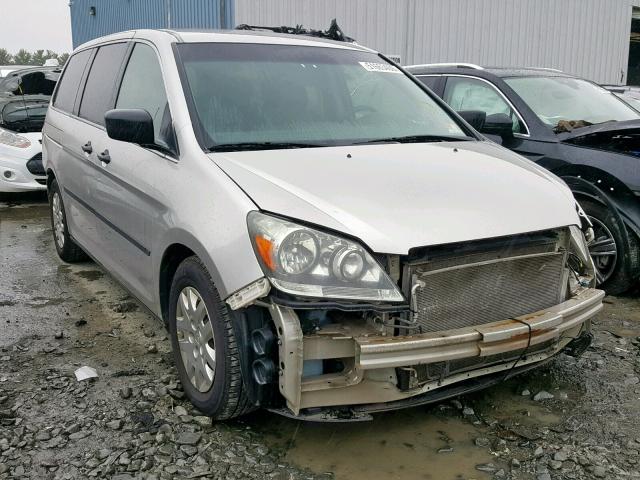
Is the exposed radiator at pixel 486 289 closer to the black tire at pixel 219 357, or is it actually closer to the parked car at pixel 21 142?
the black tire at pixel 219 357

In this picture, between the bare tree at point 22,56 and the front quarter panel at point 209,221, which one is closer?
the front quarter panel at point 209,221

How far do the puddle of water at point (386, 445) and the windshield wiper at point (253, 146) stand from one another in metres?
1.26

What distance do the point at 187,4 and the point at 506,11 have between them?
8.25 m

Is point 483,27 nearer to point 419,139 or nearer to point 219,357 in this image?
point 419,139

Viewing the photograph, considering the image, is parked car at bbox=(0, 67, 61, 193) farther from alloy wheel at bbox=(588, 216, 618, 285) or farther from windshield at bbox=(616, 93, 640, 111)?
windshield at bbox=(616, 93, 640, 111)

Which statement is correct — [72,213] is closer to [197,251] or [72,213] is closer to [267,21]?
[197,251]

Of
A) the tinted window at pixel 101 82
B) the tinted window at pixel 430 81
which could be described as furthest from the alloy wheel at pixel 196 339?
the tinted window at pixel 430 81

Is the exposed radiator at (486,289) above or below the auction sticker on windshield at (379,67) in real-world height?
below

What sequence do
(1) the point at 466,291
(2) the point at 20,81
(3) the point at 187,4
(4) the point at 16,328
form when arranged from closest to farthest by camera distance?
(1) the point at 466,291 < (4) the point at 16,328 < (2) the point at 20,81 < (3) the point at 187,4

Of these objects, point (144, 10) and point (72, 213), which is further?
point (144, 10)

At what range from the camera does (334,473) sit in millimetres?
2689

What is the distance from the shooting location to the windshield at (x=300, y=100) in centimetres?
329

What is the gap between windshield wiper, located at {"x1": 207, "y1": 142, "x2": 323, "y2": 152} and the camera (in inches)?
121

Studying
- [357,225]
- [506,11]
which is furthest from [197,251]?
[506,11]
